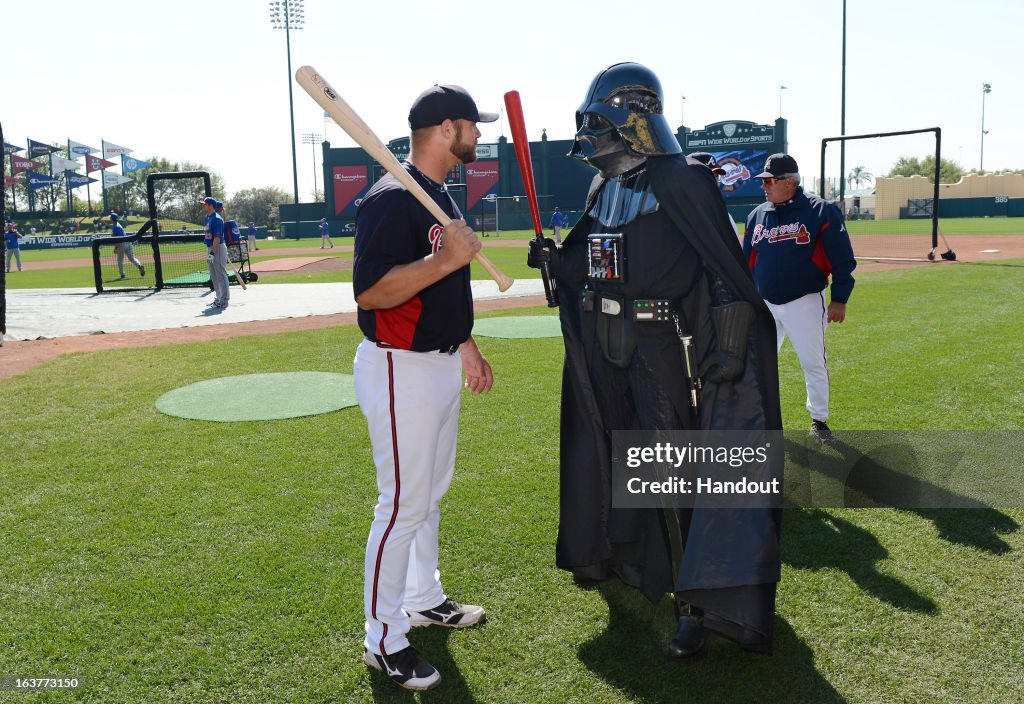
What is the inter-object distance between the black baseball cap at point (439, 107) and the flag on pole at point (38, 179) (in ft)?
225

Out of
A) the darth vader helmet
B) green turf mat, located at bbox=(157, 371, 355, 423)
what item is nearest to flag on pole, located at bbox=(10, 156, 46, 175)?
green turf mat, located at bbox=(157, 371, 355, 423)

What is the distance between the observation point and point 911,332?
1024 centimetres

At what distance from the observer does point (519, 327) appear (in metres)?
11.3

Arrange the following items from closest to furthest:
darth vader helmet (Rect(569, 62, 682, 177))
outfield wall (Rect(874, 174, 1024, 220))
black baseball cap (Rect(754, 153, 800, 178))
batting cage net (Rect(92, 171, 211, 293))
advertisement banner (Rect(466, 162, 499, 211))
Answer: darth vader helmet (Rect(569, 62, 682, 177)), black baseball cap (Rect(754, 153, 800, 178)), batting cage net (Rect(92, 171, 211, 293)), outfield wall (Rect(874, 174, 1024, 220)), advertisement banner (Rect(466, 162, 499, 211))

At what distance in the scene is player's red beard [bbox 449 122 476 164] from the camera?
3.14m

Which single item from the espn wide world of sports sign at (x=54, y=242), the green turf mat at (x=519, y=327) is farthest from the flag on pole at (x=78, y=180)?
the green turf mat at (x=519, y=327)

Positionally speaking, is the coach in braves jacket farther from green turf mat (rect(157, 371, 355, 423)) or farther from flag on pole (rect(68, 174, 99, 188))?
flag on pole (rect(68, 174, 99, 188))

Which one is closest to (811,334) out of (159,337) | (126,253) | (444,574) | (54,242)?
(444,574)

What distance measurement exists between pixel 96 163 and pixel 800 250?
Answer: 70.5 metres

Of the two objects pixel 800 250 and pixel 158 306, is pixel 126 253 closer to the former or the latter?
pixel 158 306

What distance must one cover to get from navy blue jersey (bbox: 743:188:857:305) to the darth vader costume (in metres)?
2.44

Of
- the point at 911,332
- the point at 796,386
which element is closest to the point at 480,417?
the point at 796,386

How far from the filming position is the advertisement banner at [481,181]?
2377 inches

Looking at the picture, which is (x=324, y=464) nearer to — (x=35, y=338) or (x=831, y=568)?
(x=831, y=568)
